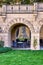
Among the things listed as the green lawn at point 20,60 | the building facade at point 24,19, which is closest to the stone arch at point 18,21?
the building facade at point 24,19

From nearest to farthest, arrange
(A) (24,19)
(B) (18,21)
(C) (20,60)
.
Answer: (C) (20,60)
(A) (24,19)
(B) (18,21)

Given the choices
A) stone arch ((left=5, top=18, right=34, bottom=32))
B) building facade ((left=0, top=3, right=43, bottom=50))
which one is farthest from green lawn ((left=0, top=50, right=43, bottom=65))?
stone arch ((left=5, top=18, right=34, bottom=32))

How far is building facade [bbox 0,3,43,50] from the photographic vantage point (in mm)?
24655

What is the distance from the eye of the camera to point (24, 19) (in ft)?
81.9

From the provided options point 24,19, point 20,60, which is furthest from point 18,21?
point 20,60

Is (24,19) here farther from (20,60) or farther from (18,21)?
(20,60)

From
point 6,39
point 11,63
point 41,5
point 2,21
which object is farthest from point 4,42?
point 11,63

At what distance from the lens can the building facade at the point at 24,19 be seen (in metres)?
24.7

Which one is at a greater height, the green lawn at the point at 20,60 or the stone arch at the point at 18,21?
the stone arch at the point at 18,21

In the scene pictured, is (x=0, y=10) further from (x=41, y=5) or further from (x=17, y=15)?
(x=41, y=5)

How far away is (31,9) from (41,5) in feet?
3.76

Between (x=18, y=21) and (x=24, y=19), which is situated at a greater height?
(x=24, y=19)

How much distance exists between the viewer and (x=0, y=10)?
2514 centimetres

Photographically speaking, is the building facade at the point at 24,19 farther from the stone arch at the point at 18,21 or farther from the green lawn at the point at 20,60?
the green lawn at the point at 20,60
